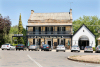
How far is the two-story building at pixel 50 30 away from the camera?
52031 mm

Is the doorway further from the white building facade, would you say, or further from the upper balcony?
the upper balcony

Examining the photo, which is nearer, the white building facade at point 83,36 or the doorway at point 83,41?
the white building facade at point 83,36

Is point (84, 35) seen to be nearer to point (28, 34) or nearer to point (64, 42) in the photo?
point (64, 42)

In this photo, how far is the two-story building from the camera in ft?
171

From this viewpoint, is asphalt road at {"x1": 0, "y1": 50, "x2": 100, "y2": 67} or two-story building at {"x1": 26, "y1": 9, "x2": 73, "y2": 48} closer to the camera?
asphalt road at {"x1": 0, "y1": 50, "x2": 100, "y2": 67}

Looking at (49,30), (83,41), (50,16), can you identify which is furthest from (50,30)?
(83,41)

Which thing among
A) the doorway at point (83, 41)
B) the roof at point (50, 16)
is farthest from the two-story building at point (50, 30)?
the doorway at point (83, 41)

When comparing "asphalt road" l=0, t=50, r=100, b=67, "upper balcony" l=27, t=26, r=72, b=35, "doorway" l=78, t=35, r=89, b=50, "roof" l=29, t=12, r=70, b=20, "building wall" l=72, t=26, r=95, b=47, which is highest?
"roof" l=29, t=12, r=70, b=20

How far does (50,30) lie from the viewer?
178 feet

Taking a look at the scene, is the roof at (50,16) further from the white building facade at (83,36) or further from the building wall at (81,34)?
the building wall at (81,34)

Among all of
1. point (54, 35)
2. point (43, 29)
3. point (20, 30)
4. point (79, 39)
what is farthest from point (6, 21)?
point (79, 39)

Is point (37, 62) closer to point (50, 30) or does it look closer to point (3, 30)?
point (50, 30)

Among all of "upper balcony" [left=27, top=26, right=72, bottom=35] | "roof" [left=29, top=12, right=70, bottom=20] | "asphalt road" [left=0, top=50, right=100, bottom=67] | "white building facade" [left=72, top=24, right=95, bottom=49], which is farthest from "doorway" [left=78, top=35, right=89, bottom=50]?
"asphalt road" [left=0, top=50, right=100, bottom=67]

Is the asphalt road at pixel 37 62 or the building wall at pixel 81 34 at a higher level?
the building wall at pixel 81 34
